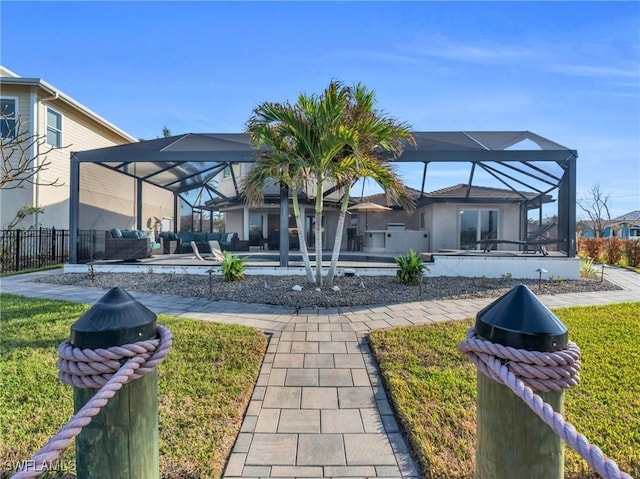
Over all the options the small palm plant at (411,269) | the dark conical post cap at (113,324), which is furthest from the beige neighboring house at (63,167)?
the dark conical post cap at (113,324)

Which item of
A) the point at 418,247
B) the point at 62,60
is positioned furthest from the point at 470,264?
the point at 62,60

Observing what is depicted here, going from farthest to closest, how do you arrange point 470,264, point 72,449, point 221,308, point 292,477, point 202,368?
point 470,264
point 221,308
point 202,368
point 72,449
point 292,477

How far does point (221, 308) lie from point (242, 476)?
4.38 metres

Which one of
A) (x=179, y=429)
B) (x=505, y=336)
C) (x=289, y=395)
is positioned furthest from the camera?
(x=289, y=395)

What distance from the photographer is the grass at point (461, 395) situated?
2.27 metres

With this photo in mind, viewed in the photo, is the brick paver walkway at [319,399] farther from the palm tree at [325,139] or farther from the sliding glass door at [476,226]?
the sliding glass door at [476,226]

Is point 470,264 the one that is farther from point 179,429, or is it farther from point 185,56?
point 185,56

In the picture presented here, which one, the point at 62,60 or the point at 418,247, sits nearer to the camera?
the point at 62,60

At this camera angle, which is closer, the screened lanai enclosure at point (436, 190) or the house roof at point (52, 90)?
the screened lanai enclosure at point (436, 190)

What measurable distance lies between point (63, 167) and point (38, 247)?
12.1 feet

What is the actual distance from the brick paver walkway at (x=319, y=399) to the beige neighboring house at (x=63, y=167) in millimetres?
9367

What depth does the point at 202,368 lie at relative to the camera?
11.6ft

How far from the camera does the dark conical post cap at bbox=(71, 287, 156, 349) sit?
1149 millimetres

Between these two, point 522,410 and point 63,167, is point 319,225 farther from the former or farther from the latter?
point 63,167
